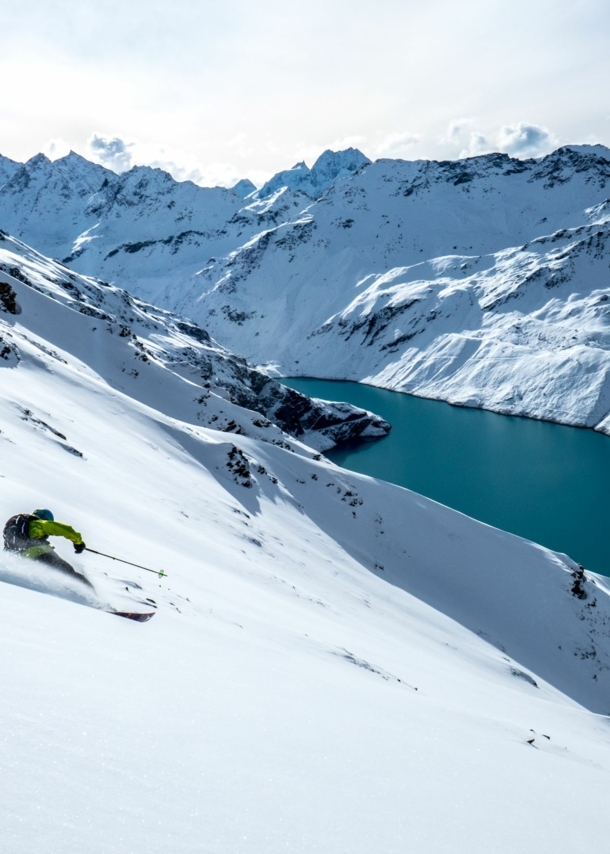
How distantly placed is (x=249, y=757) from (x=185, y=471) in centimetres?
2282

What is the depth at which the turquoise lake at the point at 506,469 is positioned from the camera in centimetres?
5194

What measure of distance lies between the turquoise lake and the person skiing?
154 feet

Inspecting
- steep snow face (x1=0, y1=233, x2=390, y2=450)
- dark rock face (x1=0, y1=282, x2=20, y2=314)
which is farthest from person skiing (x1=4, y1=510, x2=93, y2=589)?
dark rock face (x1=0, y1=282, x2=20, y2=314)

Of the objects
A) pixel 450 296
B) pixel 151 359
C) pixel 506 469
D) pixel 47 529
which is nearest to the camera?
pixel 47 529

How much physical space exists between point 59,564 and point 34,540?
0.47m

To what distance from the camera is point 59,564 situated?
7594 millimetres

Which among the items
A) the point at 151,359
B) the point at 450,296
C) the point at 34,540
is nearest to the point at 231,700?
the point at 34,540

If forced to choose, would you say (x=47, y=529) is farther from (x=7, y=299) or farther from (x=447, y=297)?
(x=447, y=297)

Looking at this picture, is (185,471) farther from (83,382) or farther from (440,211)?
(440,211)

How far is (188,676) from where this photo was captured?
5453 millimetres

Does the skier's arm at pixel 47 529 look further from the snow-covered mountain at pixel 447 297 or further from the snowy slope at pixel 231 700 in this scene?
the snow-covered mountain at pixel 447 297

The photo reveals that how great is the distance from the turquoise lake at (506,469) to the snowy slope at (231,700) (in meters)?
27.8

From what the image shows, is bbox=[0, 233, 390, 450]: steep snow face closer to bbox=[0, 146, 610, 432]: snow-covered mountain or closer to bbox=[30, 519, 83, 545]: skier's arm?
bbox=[30, 519, 83, 545]: skier's arm

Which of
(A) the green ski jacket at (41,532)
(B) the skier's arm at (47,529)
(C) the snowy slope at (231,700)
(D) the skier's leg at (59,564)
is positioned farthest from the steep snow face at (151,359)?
(D) the skier's leg at (59,564)
